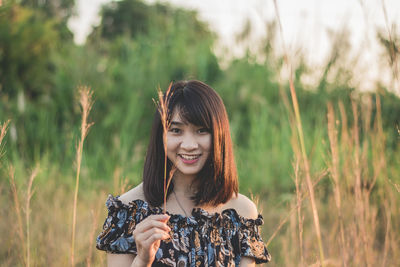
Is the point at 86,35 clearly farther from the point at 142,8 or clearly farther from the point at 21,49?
the point at 142,8

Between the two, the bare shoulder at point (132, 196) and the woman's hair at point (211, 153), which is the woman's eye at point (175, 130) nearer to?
the woman's hair at point (211, 153)

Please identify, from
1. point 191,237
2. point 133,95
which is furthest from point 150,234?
point 133,95

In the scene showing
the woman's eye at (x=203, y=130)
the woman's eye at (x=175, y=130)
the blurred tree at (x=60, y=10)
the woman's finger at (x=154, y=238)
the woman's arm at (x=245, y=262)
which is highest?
the blurred tree at (x=60, y=10)

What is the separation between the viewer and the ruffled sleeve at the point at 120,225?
4.91 feet

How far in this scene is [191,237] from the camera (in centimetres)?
155

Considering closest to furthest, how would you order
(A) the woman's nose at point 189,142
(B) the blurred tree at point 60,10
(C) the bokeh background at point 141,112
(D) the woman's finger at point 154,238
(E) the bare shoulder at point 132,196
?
1. (D) the woman's finger at point 154,238
2. (A) the woman's nose at point 189,142
3. (E) the bare shoulder at point 132,196
4. (C) the bokeh background at point 141,112
5. (B) the blurred tree at point 60,10

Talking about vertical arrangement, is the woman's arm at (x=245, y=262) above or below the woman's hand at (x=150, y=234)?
below

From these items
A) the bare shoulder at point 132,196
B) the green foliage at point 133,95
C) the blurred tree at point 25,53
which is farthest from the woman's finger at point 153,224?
the blurred tree at point 25,53

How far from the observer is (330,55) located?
3707 mm

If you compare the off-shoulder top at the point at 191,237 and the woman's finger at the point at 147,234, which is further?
the off-shoulder top at the point at 191,237

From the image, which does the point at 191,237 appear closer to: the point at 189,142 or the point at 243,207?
the point at 243,207

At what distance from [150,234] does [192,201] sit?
47 cm

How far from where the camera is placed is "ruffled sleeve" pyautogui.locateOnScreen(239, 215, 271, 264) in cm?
157

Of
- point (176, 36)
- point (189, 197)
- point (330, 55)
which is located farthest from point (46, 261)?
point (176, 36)
